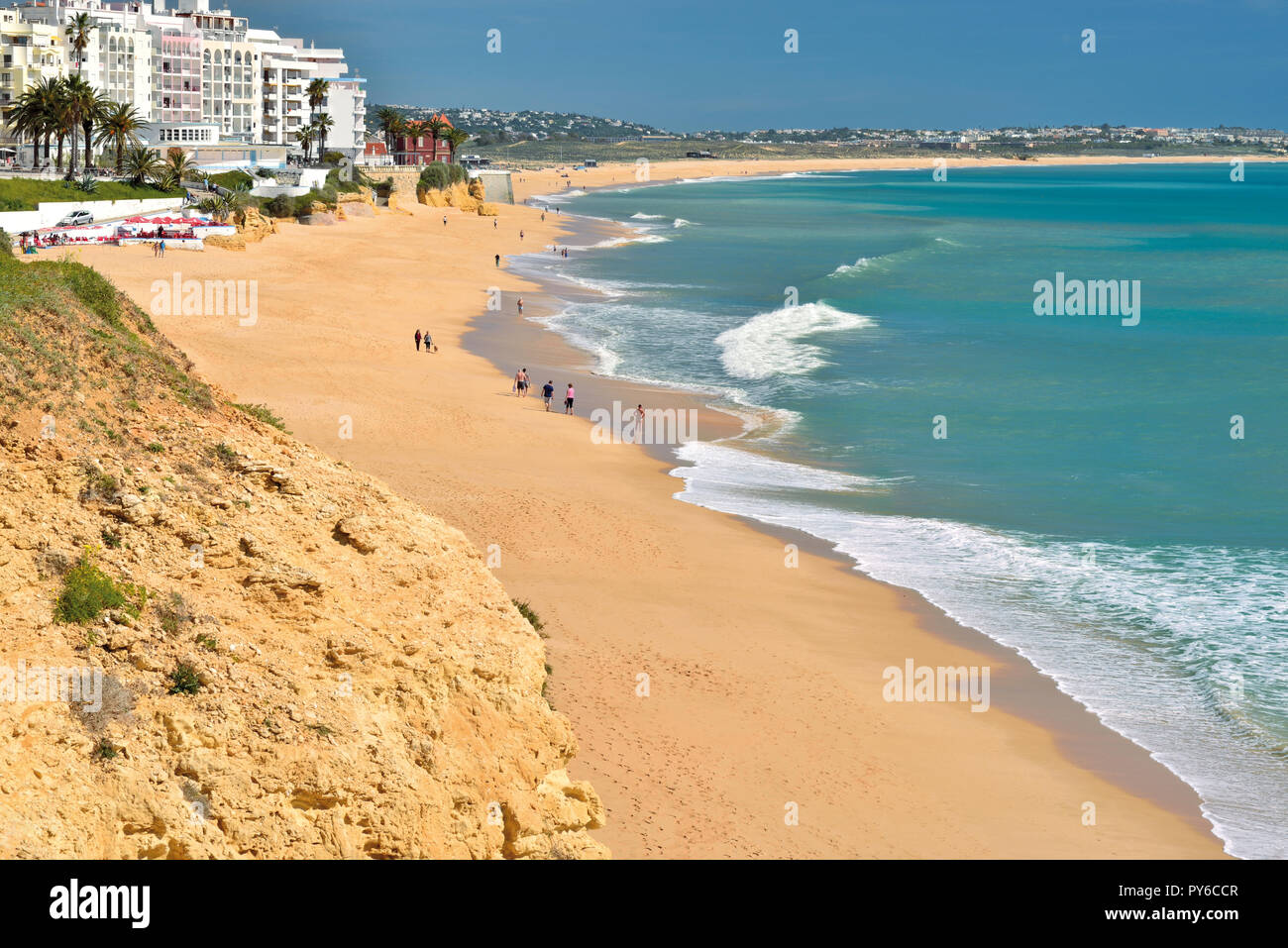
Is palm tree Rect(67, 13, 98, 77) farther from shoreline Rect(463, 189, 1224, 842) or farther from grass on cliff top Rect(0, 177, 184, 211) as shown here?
shoreline Rect(463, 189, 1224, 842)

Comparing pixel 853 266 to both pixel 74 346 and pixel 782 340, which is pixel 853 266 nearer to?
pixel 782 340

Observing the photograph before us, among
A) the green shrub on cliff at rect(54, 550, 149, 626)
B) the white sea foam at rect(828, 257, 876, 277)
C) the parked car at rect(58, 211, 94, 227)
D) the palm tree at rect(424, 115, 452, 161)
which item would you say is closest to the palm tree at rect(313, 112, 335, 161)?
the palm tree at rect(424, 115, 452, 161)

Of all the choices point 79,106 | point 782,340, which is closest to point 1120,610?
point 782,340

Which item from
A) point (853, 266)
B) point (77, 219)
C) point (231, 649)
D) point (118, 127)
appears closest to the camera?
point (231, 649)

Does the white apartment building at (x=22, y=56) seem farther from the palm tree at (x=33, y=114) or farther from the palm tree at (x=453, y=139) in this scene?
the palm tree at (x=453, y=139)

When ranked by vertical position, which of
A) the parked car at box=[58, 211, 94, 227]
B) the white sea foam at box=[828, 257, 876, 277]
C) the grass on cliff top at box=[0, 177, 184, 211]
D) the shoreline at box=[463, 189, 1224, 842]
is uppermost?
the grass on cliff top at box=[0, 177, 184, 211]
